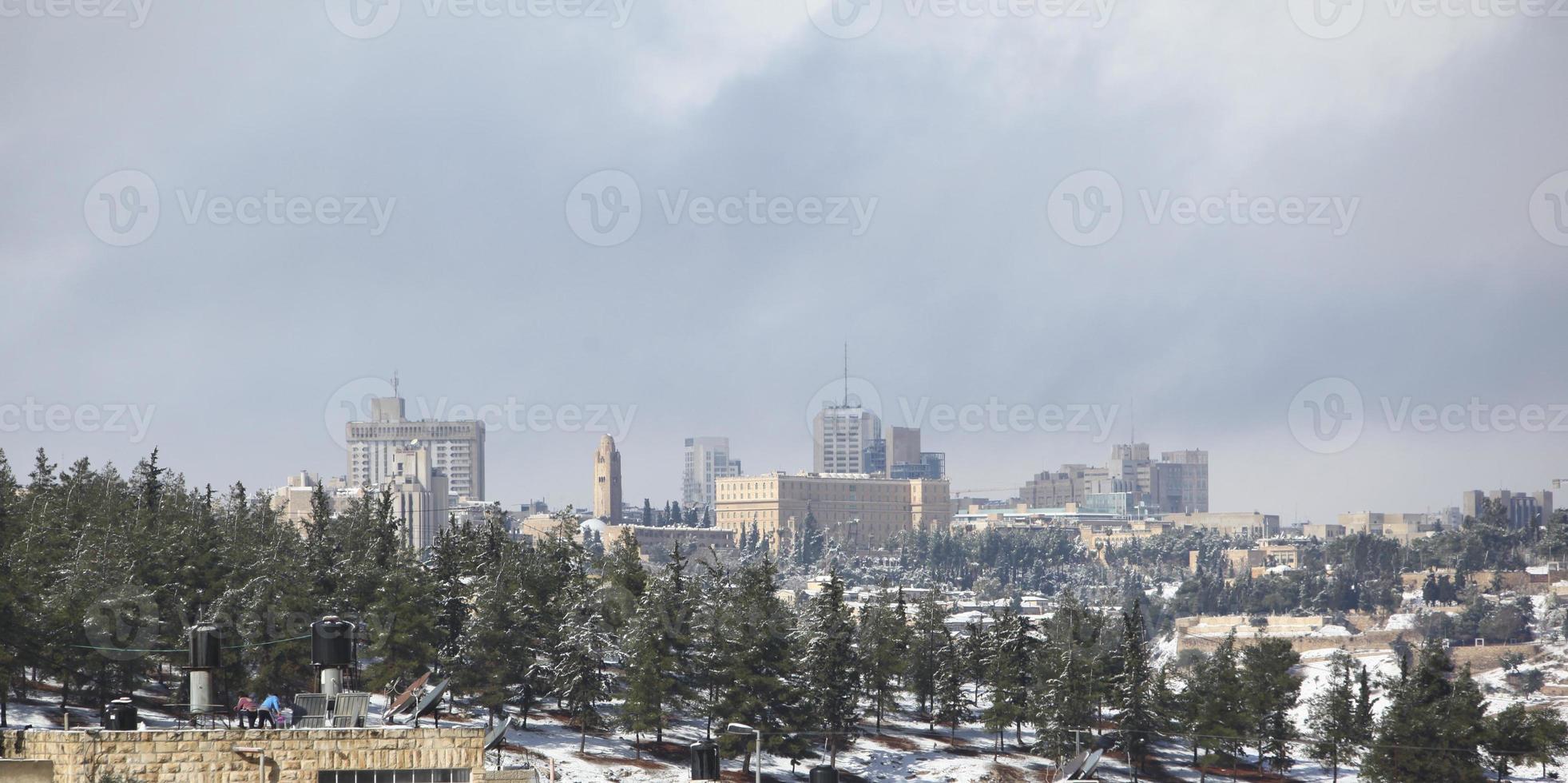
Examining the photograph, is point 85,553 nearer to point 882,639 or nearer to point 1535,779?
point 882,639

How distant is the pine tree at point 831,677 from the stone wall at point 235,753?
68.2 metres

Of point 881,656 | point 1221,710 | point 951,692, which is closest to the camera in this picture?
point 1221,710

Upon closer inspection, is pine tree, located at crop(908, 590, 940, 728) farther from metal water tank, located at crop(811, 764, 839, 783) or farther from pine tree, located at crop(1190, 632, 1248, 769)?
metal water tank, located at crop(811, 764, 839, 783)

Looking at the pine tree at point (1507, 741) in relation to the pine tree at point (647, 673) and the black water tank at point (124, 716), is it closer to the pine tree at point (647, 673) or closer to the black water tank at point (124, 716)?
the pine tree at point (647, 673)

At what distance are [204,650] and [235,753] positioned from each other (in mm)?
2365

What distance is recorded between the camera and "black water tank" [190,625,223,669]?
22.2 meters

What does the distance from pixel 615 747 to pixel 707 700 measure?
532 cm

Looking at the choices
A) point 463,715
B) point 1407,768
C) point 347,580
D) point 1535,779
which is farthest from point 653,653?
point 1535,779

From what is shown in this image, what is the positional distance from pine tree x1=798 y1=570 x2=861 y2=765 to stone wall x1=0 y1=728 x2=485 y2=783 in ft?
224

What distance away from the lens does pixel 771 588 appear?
99.2 m

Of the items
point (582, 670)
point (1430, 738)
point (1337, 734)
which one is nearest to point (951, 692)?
point (1337, 734)

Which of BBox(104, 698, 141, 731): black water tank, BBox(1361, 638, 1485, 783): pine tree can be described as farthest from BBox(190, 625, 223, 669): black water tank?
BBox(1361, 638, 1485, 783): pine tree

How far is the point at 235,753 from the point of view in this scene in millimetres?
20281

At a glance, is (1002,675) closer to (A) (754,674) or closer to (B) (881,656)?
(B) (881,656)
